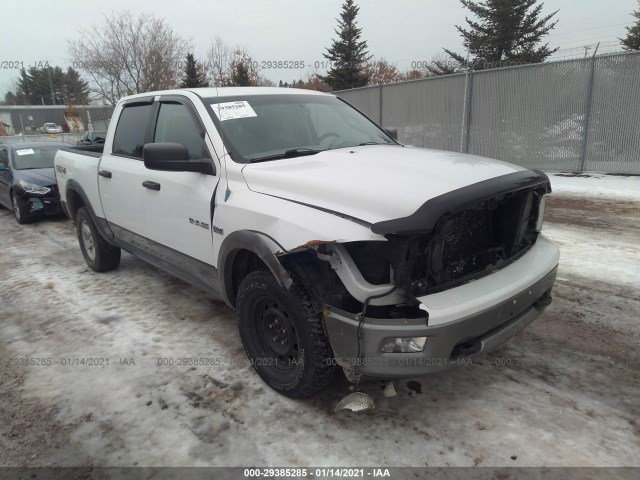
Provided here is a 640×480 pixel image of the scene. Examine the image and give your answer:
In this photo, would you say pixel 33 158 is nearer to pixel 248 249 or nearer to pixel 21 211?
pixel 21 211

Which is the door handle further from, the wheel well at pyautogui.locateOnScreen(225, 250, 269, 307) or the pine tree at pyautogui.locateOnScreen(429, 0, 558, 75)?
the pine tree at pyautogui.locateOnScreen(429, 0, 558, 75)

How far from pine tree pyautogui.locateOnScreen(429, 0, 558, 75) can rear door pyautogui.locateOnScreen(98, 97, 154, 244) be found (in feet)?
73.4

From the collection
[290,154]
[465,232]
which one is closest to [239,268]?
[290,154]

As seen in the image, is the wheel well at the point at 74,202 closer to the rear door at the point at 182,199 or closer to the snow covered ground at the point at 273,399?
the snow covered ground at the point at 273,399

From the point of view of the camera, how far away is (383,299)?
90.0 inches

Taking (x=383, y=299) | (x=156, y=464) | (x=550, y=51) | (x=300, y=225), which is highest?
(x=550, y=51)

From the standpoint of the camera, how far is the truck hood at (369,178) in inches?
89.2

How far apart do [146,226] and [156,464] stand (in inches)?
86.9

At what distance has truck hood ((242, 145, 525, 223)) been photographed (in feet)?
Answer: 7.43

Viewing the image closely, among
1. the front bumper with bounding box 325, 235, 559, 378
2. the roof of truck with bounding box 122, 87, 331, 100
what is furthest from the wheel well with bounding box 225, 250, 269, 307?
the roof of truck with bounding box 122, 87, 331, 100

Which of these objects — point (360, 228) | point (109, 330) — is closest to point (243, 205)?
point (360, 228)

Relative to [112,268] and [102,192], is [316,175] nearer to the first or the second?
[102,192]

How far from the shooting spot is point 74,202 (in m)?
5.65

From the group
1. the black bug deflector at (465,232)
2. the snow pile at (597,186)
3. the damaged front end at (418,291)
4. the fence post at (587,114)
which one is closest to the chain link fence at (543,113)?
the fence post at (587,114)
